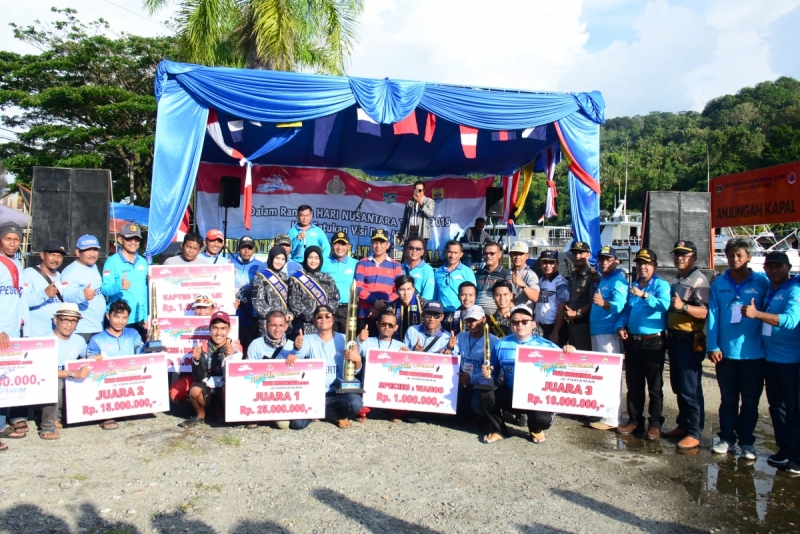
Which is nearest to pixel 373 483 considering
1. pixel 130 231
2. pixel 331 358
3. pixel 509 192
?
pixel 331 358

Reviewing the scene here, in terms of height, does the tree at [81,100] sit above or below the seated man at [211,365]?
above

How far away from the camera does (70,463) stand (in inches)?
179

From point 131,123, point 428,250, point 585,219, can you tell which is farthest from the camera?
point 131,123

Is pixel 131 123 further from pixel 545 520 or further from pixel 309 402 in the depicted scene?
pixel 545 520

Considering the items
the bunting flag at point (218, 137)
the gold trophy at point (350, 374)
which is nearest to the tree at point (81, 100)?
the bunting flag at point (218, 137)

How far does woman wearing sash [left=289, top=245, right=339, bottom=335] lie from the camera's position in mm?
6090

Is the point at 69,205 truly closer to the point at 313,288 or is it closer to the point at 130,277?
the point at 130,277

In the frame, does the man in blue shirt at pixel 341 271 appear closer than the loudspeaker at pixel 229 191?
Yes

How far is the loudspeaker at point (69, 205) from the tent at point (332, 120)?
596mm

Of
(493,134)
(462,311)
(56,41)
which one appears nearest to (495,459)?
(462,311)

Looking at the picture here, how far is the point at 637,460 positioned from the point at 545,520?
152 centimetres

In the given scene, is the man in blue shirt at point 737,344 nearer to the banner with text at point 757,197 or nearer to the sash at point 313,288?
the banner with text at point 757,197

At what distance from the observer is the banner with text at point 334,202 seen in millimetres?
10773

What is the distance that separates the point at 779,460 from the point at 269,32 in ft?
36.5
